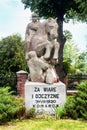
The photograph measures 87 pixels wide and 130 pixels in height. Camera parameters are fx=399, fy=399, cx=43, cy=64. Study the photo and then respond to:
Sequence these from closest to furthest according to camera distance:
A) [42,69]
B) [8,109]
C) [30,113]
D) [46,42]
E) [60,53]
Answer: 1. [8,109]
2. [30,113]
3. [42,69]
4. [46,42]
5. [60,53]

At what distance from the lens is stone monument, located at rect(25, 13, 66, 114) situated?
11.1 meters

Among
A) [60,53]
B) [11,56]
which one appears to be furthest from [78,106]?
[60,53]

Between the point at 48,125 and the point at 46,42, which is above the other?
the point at 46,42

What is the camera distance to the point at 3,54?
27.6 m

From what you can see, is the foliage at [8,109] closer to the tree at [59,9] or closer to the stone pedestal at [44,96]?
the stone pedestal at [44,96]

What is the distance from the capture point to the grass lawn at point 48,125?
9500 millimetres

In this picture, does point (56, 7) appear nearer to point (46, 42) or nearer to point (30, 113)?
point (46, 42)

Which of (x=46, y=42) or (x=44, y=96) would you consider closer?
(x=44, y=96)

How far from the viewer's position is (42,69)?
11.5m

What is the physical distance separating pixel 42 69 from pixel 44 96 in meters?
0.80

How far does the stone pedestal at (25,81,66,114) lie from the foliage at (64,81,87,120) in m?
0.42

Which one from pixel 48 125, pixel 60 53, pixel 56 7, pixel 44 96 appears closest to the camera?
pixel 48 125

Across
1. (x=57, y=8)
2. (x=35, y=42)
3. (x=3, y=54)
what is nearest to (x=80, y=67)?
(x=57, y=8)

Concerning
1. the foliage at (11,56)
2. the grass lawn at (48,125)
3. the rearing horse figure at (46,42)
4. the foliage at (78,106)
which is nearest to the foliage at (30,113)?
the grass lawn at (48,125)
